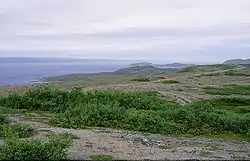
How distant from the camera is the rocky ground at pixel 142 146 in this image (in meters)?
19.0

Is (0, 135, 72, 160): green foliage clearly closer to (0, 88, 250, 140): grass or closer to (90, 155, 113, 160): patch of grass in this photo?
(90, 155, 113, 160): patch of grass

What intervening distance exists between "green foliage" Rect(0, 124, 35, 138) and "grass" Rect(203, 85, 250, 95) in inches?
1086

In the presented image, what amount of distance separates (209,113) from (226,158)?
38.2ft

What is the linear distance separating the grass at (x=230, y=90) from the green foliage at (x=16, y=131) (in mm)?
27589

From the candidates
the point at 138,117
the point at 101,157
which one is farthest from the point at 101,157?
the point at 138,117

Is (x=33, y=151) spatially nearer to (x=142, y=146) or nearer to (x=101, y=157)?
(x=101, y=157)

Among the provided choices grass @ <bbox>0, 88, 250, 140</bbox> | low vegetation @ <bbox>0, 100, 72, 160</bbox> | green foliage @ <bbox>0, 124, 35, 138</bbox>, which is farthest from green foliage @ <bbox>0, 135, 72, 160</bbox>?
grass @ <bbox>0, 88, 250, 140</bbox>

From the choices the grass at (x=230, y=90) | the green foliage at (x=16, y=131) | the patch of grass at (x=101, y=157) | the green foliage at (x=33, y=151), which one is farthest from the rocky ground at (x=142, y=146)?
the grass at (x=230, y=90)

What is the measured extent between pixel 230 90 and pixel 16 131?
3329 centimetres

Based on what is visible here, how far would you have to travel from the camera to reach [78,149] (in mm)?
19469

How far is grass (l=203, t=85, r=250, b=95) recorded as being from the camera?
161ft

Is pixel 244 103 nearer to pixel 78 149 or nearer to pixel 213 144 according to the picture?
pixel 213 144

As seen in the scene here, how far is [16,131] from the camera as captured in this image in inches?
910

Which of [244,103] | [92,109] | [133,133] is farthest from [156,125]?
[244,103]
